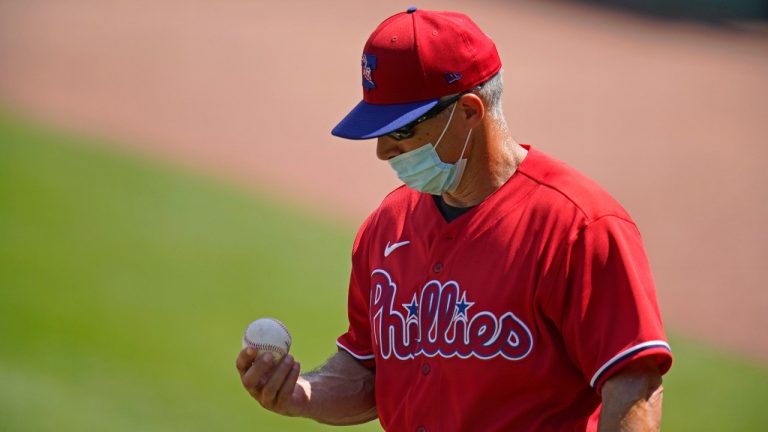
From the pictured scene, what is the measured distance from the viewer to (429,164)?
9.50 feet

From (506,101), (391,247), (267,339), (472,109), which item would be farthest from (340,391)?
(506,101)

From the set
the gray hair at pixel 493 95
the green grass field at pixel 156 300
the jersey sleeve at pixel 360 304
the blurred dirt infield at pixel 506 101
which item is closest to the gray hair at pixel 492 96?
the gray hair at pixel 493 95

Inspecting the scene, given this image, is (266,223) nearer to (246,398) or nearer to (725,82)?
(246,398)

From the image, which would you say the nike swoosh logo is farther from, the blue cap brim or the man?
the blue cap brim

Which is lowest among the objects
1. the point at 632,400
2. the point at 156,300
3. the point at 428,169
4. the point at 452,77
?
the point at 156,300

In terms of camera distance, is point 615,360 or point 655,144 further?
point 655,144

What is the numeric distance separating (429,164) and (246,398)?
15.8 feet

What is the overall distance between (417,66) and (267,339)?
83 centimetres

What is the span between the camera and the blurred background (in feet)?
25.3

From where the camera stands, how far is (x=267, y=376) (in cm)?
305

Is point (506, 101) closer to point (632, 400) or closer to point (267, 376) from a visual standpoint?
point (267, 376)

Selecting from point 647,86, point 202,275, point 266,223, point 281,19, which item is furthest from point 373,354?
point 281,19

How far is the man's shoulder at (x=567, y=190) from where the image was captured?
2.73 metres

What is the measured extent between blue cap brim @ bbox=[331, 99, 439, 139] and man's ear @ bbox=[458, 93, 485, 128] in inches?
2.8
